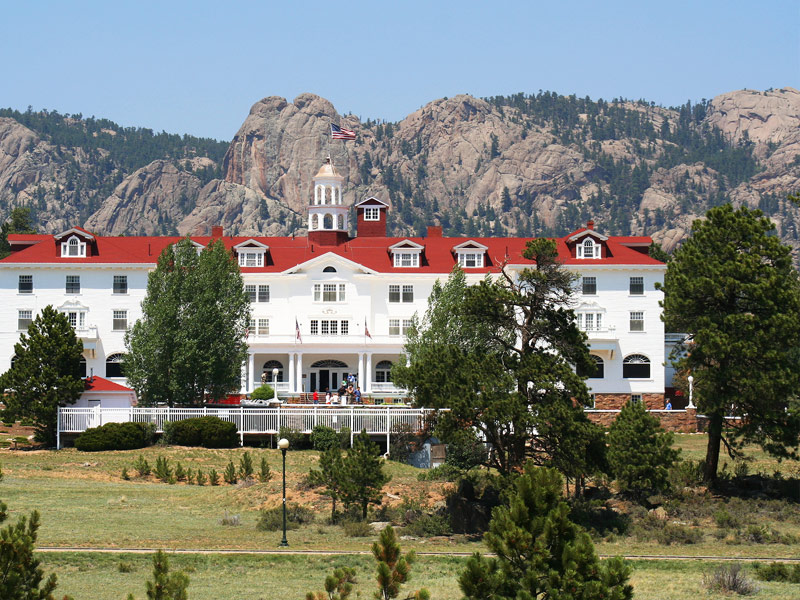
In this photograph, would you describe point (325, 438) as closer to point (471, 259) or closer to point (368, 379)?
point (368, 379)

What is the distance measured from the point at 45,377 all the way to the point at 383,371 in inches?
1005

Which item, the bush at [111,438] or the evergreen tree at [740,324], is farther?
the bush at [111,438]

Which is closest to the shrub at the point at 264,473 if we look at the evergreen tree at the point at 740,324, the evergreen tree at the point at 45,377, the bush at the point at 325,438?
the bush at the point at 325,438

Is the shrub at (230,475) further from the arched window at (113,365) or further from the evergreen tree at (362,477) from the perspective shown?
the arched window at (113,365)

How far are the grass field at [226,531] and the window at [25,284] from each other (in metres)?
22.8

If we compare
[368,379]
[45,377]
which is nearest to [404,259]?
[368,379]

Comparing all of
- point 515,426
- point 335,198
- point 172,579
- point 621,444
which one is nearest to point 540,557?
point 172,579

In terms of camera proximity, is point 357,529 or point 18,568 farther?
point 357,529

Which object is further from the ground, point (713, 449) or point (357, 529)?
point (713, 449)

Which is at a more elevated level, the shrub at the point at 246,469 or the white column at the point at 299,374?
the white column at the point at 299,374

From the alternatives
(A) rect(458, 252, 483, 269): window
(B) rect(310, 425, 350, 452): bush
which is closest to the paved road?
(B) rect(310, 425, 350, 452): bush

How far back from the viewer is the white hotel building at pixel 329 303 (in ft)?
250

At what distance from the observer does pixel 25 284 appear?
76750mm

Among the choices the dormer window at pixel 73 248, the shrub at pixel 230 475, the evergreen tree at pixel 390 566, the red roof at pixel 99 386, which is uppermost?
the dormer window at pixel 73 248
